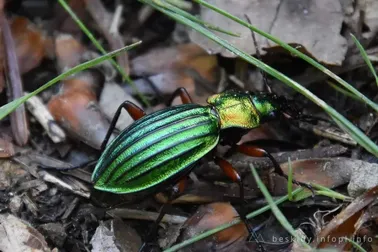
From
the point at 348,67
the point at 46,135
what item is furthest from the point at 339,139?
the point at 46,135

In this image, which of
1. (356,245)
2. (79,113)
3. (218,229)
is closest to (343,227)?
(356,245)

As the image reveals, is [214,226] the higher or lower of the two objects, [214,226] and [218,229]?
the lower

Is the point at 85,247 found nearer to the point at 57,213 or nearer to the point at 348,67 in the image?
the point at 57,213

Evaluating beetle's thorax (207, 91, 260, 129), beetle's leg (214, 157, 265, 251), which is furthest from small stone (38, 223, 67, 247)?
beetle's thorax (207, 91, 260, 129)

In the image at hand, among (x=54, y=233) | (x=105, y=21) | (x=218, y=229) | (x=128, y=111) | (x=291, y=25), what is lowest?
(x=54, y=233)

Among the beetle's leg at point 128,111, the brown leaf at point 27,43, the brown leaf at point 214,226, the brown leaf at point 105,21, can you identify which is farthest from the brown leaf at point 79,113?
the brown leaf at point 214,226

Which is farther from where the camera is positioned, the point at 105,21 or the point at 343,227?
the point at 105,21

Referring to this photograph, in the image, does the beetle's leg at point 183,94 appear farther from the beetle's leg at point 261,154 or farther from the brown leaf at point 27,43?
the brown leaf at point 27,43

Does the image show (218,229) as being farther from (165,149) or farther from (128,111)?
(128,111)
